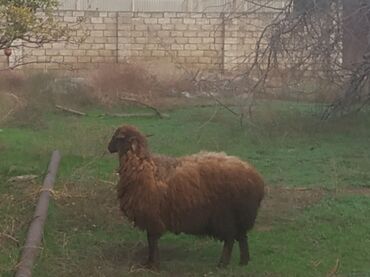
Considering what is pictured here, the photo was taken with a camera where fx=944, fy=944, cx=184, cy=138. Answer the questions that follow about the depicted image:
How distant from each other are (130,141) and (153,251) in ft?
3.48

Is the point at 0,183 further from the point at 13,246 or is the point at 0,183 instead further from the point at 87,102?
the point at 87,102

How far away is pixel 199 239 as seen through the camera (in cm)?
977

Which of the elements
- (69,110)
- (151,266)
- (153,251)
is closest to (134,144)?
(153,251)

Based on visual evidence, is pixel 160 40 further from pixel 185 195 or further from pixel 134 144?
pixel 185 195

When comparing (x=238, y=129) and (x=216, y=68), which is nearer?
(x=238, y=129)

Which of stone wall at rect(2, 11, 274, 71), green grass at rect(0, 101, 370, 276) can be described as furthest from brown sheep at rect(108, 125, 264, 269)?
stone wall at rect(2, 11, 274, 71)

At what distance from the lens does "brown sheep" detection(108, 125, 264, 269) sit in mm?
8758

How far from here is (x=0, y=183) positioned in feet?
41.8

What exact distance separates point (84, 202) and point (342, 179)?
387 centimetres

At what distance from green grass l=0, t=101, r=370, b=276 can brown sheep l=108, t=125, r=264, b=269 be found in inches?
12.7

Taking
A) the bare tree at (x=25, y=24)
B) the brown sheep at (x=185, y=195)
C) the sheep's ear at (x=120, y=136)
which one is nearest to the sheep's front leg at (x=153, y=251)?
the brown sheep at (x=185, y=195)

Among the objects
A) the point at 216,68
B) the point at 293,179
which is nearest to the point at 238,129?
the point at 293,179

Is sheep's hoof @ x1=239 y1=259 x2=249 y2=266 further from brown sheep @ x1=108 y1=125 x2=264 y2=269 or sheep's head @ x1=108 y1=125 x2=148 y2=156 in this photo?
sheep's head @ x1=108 y1=125 x2=148 y2=156

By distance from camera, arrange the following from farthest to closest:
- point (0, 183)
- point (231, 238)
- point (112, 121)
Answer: point (112, 121), point (0, 183), point (231, 238)
